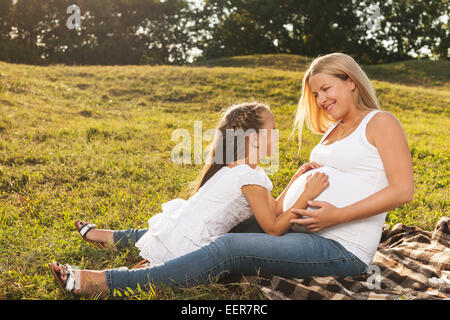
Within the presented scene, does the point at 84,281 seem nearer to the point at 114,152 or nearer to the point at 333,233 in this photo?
the point at 333,233

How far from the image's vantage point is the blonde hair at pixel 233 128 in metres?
2.93

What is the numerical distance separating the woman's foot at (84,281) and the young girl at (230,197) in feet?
1.45

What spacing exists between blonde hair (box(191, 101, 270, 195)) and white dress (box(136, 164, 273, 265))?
0.45 ft

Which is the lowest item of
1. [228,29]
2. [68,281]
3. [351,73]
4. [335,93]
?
[68,281]

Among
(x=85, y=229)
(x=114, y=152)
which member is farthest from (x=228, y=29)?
(x=85, y=229)

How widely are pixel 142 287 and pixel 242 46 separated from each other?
3856 cm

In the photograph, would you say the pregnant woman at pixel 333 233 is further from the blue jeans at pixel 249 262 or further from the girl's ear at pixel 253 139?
the girl's ear at pixel 253 139

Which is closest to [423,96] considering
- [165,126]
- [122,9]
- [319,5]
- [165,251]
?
[165,126]

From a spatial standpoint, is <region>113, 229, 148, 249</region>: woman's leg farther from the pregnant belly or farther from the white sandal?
the pregnant belly

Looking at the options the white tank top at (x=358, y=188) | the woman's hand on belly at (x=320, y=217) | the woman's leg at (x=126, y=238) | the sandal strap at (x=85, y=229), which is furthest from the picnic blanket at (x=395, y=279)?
the sandal strap at (x=85, y=229)

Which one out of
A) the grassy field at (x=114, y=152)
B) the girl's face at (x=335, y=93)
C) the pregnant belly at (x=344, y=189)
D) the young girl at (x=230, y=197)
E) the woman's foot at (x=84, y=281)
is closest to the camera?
the woman's foot at (x=84, y=281)

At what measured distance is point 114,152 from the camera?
6777mm

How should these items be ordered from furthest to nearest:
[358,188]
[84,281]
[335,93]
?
[335,93] → [358,188] → [84,281]

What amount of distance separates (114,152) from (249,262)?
4782mm
